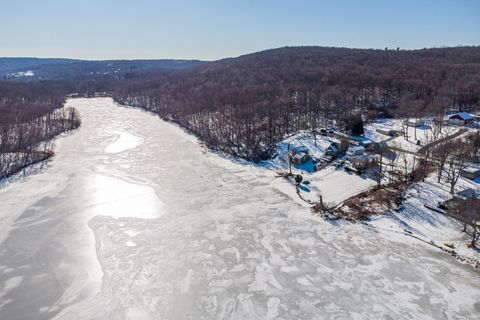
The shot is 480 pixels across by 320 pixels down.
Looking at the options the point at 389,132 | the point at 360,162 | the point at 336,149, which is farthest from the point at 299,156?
the point at 389,132

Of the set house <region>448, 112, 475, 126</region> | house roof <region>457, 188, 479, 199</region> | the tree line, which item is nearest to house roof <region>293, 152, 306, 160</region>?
house roof <region>457, 188, 479, 199</region>

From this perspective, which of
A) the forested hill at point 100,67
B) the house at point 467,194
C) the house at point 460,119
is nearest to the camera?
the house at point 467,194

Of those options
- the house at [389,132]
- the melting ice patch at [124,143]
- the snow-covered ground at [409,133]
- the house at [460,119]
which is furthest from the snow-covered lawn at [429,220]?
the melting ice patch at [124,143]

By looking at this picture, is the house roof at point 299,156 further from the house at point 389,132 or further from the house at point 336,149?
the house at point 389,132

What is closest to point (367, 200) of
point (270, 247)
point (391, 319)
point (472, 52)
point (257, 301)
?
point (270, 247)

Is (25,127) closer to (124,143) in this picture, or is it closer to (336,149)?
(124,143)

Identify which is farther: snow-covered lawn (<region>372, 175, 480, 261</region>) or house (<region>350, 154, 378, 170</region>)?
house (<region>350, 154, 378, 170</region>)

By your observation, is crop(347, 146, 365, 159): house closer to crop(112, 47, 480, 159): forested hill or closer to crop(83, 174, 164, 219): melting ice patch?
crop(112, 47, 480, 159): forested hill
